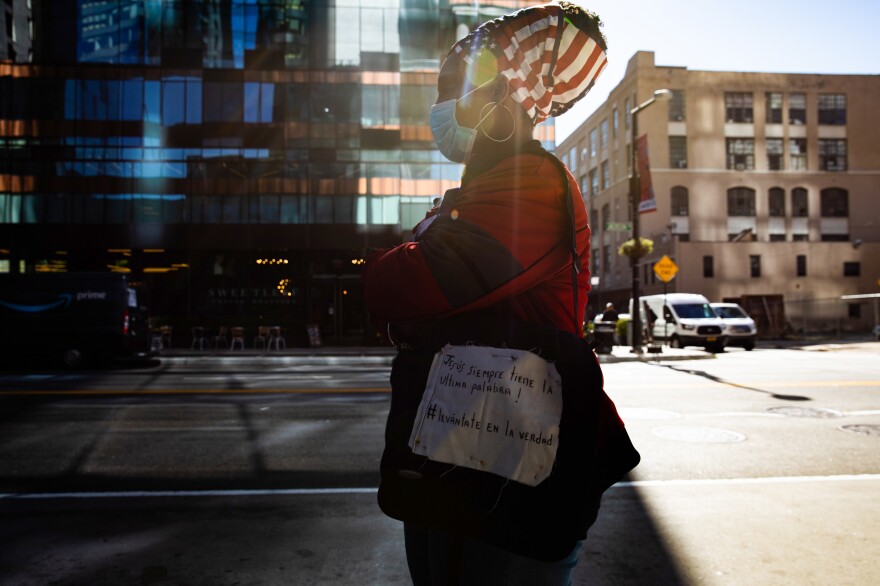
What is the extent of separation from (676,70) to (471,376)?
5536 cm

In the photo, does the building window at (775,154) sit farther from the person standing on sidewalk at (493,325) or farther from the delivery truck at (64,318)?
the person standing on sidewalk at (493,325)

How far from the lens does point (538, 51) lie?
1.57m

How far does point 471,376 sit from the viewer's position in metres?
1.23

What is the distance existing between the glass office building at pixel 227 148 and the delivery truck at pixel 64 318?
463 inches

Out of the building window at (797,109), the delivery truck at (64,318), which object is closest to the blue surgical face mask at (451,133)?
the delivery truck at (64,318)

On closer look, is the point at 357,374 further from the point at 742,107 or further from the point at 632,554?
the point at 742,107

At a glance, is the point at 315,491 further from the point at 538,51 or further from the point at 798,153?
the point at 798,153

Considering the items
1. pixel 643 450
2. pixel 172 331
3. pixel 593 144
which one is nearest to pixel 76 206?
pixel 172 331

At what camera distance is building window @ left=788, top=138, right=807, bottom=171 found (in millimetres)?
50500

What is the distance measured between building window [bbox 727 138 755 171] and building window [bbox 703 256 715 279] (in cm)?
1051

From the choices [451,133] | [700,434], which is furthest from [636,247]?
[451,133]

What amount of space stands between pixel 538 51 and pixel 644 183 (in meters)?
21.4

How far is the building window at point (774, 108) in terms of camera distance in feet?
165

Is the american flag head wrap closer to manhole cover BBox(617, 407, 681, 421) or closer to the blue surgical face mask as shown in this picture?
the blue surgical face mask
